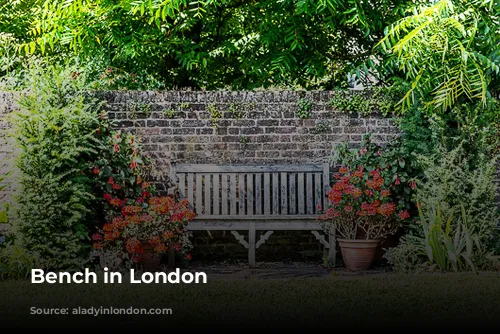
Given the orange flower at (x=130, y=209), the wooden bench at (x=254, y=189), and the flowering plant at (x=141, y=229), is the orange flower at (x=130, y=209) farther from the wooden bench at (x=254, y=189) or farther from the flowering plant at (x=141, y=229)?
the wooden bench at (x=254, y=189)

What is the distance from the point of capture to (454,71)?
324 inches

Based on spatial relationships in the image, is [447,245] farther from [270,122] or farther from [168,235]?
[168,235]

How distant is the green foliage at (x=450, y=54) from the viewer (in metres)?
8.05

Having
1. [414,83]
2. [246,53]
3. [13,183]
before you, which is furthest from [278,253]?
[246,53]

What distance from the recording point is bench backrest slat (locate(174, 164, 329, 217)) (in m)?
8.58

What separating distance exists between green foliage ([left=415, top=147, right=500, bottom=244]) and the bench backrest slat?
1164 mm

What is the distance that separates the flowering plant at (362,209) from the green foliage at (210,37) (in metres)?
2.47

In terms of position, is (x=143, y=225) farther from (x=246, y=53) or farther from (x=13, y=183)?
(x=246, y=53)

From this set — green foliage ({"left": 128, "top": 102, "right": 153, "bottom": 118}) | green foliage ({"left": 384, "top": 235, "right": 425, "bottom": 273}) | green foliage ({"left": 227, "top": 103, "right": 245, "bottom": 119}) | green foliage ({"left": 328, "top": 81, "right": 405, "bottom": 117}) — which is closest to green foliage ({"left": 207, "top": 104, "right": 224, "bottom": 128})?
green foliage ({"left": 227, "top": 103, "right": 245, "bottom": 119})

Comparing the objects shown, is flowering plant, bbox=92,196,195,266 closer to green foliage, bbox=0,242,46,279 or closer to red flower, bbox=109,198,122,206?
red flower, bbox=109,198,122,206

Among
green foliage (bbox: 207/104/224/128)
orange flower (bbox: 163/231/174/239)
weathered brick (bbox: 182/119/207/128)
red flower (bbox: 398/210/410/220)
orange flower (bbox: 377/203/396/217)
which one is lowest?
orange flower (bbox: 163/231/174/239)

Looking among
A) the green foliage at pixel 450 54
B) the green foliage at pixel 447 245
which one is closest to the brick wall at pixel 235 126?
the green foliage at pixel 450 54

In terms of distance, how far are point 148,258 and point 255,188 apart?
1.51m

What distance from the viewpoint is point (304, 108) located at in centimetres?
888
